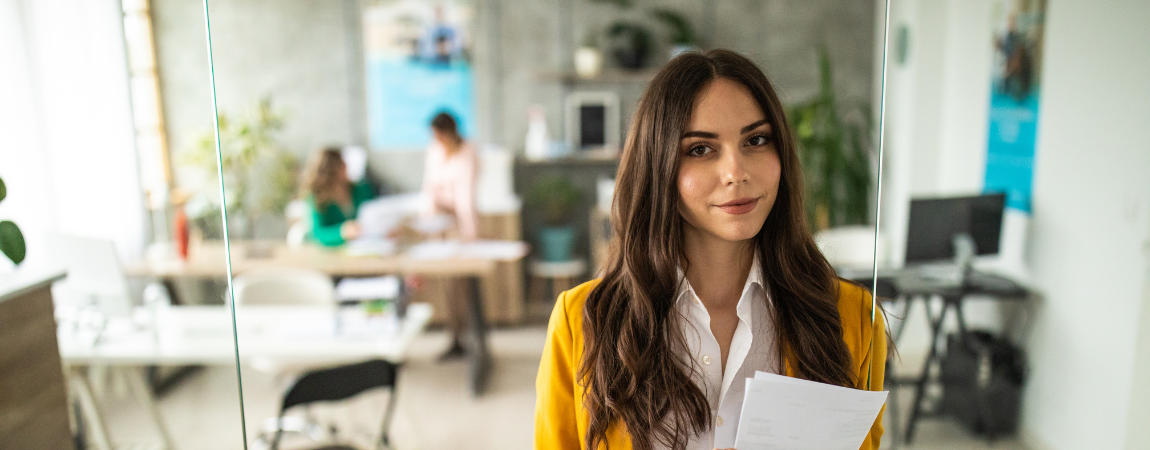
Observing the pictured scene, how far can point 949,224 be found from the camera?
246cm

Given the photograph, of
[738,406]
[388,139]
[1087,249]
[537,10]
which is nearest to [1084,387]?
[1087,249]

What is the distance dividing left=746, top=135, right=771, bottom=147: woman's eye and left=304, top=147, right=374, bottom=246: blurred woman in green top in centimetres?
271

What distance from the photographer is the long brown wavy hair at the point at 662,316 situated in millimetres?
772

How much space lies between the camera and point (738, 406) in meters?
0.79

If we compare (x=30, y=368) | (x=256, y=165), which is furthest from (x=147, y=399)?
(x=256, y=165)

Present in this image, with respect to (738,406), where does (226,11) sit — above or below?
above

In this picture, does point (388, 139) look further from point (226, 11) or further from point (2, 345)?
point (2, 345)

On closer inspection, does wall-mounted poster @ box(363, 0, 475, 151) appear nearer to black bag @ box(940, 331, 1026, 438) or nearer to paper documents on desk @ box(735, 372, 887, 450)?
black bag @ box(940, 331, 1026, 438)

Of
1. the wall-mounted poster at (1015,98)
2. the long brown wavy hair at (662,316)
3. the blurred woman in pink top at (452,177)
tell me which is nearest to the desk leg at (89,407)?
the long brown wavy hair at (662,316)

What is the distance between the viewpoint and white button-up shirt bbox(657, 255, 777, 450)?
0.79m

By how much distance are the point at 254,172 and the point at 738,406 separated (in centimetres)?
336

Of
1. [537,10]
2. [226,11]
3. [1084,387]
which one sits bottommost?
[1084,387]

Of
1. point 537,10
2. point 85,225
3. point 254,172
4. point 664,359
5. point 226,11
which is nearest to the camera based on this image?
point 664,359

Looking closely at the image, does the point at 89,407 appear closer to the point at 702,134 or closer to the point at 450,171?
the point at 702,134
